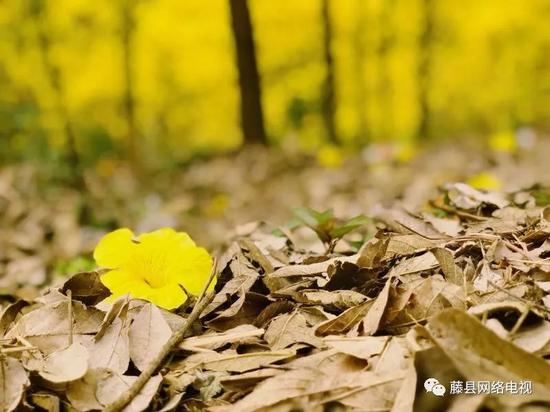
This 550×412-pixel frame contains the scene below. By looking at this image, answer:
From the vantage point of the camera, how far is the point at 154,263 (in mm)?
1190

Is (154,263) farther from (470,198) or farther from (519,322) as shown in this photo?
(470,198)

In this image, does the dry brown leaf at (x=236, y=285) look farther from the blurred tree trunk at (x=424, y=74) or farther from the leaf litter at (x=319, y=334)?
the blurred tree trunk at (x=424, y=74)

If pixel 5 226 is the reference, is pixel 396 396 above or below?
above

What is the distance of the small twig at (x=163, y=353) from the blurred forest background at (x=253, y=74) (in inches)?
156

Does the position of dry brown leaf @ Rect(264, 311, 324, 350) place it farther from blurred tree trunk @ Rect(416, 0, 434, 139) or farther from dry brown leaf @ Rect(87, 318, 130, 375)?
blurred tree trunk @ Rect(416, 0, 434, 139)

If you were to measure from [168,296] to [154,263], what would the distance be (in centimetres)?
8

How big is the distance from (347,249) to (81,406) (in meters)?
0.80

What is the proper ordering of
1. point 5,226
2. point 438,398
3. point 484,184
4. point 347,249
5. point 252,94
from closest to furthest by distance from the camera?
point 438,398, point 347,249, point 484,184, point 5,226, point 252,94

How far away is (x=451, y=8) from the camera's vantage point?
43.6 feet

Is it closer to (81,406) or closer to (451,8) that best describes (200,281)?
(81,406)

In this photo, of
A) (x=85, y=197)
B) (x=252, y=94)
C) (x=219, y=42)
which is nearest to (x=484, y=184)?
(x=85, y=197)

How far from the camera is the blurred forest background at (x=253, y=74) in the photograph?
6734 mm

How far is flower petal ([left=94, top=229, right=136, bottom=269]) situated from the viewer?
1166mm
